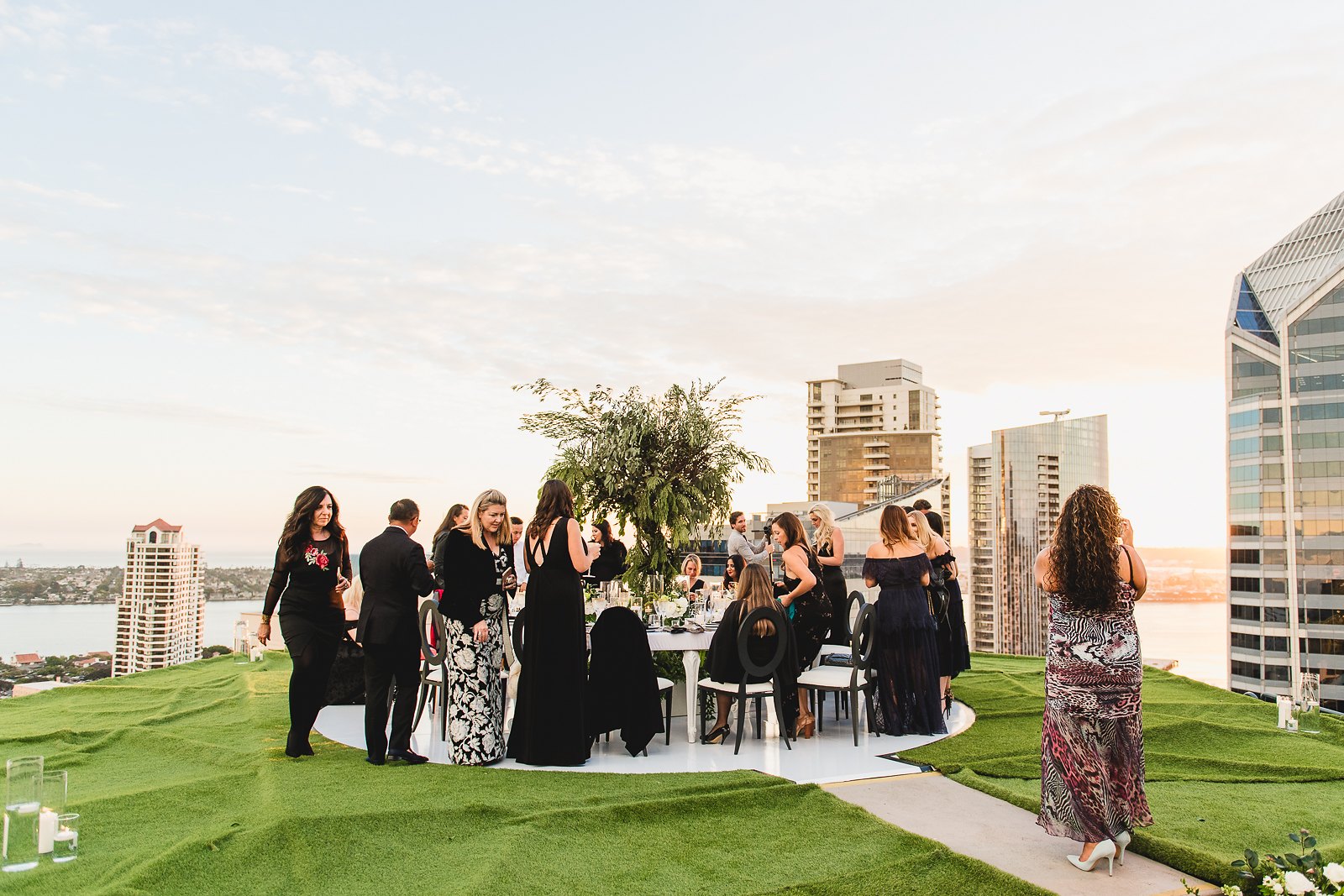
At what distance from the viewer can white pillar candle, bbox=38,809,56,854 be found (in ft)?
11.6

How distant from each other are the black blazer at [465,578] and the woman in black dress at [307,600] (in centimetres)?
79

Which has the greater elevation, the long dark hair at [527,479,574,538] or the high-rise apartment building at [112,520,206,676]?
the long dark hair at [527,479,574,538]

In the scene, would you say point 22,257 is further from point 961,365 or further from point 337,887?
point 961,365

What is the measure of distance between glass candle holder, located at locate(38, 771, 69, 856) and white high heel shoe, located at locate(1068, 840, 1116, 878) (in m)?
4.45

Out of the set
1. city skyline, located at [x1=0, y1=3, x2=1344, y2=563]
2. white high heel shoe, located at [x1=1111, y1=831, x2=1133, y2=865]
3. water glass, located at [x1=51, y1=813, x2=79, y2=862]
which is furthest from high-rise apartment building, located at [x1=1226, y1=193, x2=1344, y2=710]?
water glass, located at [x1=51, y1=813, x2=79, y2=862]

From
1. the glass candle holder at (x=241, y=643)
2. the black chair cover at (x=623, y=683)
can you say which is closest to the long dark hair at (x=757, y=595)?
the black chair cover at (x=623, y=683)

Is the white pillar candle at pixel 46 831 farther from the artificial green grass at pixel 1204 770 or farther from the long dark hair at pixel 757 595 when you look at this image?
the artificial green grass at pixel 1204 770

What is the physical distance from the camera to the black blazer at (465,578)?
5.37m

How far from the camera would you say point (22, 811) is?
3.52 metres

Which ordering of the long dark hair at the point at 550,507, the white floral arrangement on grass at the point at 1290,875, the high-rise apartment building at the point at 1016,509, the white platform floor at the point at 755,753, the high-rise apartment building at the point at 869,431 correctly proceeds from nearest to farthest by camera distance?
1. the white floral arrangement on grass at the point at 1290,875
2. the white platform floor at the point at 755,753
3. the long dark hair at the point at 550,507
4. the high-rise apartment building at the point at 1016,509
5. the high-rise apartment building at the point at 869,431

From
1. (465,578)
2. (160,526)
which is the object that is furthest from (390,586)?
(160,526)

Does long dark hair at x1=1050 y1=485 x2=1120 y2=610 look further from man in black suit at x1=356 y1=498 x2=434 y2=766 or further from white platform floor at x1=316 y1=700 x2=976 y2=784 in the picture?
man in black suit at x1=356 y1=498 x2=434 y2=766

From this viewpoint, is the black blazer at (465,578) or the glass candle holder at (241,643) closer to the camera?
the black blazer at (465,578)

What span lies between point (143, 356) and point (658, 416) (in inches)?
339
